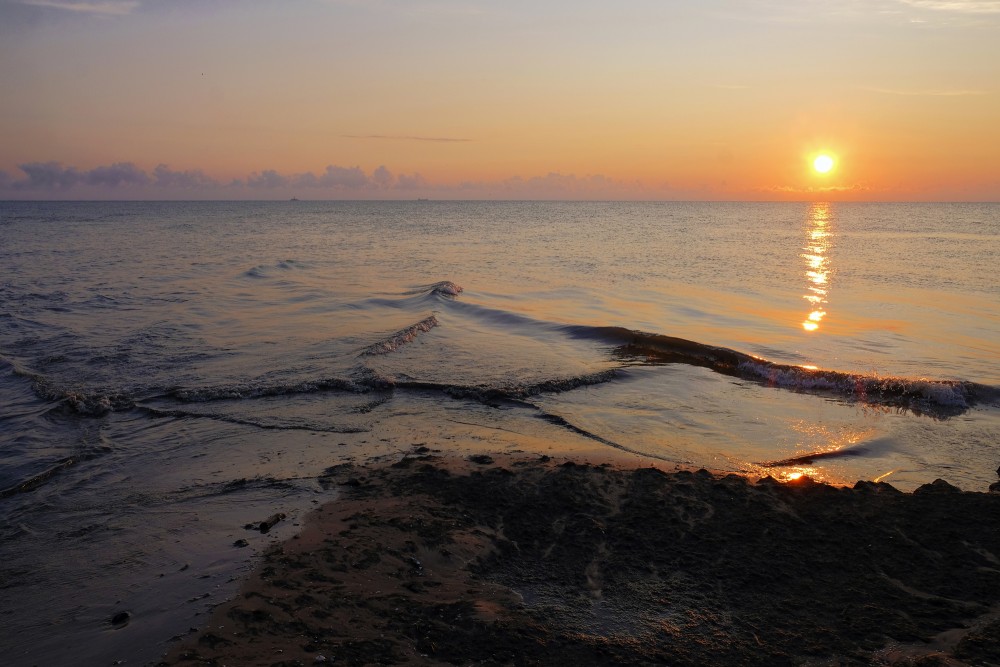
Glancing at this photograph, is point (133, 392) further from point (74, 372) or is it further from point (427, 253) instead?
point (427, 253)

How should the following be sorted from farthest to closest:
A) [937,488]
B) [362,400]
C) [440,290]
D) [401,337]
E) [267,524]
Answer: [440,290] → [401,337] → [362,400] → [937,488] → [267,524]

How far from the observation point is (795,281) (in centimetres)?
2783

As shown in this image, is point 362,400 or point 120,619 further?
point 362,400

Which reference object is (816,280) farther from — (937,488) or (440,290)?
(937,488)

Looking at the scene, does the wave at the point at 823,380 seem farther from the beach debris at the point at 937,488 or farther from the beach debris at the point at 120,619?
the beach debris at the point at 120,619

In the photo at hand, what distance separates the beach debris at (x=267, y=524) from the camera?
6156 millimetres

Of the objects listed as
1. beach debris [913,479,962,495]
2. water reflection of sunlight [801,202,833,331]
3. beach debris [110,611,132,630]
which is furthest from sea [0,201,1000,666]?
beach debris [913,479,962,495]

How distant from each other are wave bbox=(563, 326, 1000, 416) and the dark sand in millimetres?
5235

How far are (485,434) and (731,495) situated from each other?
3622 millimetres

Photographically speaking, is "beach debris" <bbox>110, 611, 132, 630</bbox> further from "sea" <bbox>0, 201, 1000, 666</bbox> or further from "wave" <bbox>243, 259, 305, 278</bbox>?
"wave" <bbox>243, 259, 305, 278</bbox>

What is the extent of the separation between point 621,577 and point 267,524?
332 cm

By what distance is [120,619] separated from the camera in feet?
15.5

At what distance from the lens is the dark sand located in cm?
433

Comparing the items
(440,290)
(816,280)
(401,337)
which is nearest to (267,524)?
(401,337)
